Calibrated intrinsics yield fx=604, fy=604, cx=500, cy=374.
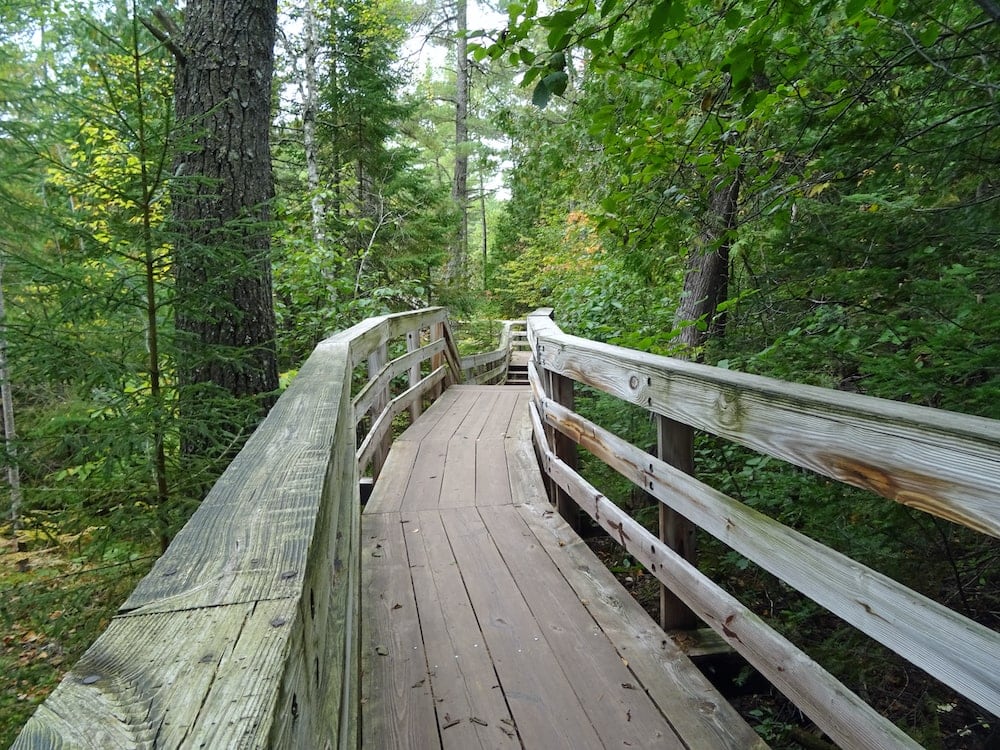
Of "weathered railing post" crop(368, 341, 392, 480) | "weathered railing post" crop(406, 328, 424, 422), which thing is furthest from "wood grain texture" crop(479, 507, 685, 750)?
"weathered railing post" crop(406, 328, 424, 422)

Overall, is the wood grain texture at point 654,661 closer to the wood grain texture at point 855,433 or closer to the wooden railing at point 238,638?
the wood grain texture at point 855,433

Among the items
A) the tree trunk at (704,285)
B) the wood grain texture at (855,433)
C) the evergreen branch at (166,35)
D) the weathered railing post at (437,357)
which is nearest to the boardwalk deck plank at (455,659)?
the wood grain texture at (855,433)

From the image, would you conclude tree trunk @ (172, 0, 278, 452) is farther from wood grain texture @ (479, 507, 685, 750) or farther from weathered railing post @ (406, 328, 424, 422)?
weathered railing post @ (406, 328, 424, 422)

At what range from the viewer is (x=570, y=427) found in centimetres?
347

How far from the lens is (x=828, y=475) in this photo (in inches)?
57.8

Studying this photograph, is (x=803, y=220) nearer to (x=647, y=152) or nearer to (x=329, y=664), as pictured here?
(x=647, y=152)

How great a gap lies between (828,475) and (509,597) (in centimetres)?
165

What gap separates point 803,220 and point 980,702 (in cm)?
302

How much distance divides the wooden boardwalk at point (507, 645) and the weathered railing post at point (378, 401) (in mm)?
610

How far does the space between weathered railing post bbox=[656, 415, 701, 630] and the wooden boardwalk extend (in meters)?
0.11

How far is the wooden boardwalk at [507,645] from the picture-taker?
192cm

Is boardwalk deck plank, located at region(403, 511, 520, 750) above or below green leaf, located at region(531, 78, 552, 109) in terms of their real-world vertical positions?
below

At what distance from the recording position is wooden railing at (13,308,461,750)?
59 centimetres

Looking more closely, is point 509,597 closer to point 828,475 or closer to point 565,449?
point 565,449
